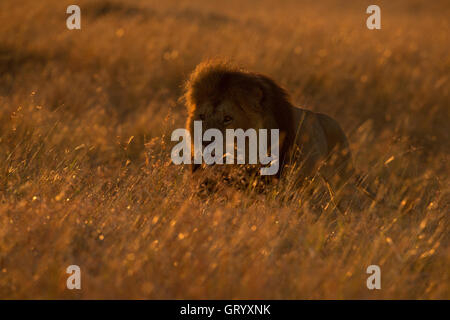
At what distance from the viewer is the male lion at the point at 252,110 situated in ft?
14.4

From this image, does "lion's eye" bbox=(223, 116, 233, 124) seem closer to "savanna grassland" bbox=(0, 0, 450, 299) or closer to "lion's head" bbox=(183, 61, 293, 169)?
"lion's head" bbox=(183, 61, 293, 169)

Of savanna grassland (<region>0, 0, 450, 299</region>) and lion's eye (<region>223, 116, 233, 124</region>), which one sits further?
lion's eye (<region>223, 116, 233, 124</region>)

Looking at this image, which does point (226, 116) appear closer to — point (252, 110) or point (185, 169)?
point (252, 110)

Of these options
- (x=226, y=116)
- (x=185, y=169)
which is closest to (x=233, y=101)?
(x=226, y=116)

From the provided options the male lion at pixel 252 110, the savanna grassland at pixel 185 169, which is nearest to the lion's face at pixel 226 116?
the male lion at pixel 252 110

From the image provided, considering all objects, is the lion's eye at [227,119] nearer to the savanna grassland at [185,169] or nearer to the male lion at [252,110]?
the male lion at [252,110]

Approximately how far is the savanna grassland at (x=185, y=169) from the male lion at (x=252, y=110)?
291 mm

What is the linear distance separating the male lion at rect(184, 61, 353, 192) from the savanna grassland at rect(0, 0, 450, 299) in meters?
0.29

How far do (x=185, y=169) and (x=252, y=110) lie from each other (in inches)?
34.2

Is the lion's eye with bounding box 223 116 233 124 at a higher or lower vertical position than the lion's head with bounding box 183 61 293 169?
lower

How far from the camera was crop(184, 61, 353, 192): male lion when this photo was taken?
14.4ft

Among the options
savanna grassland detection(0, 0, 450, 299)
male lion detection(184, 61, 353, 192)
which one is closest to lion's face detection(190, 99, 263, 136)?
male lion detection(184, 61, 353, 192)
